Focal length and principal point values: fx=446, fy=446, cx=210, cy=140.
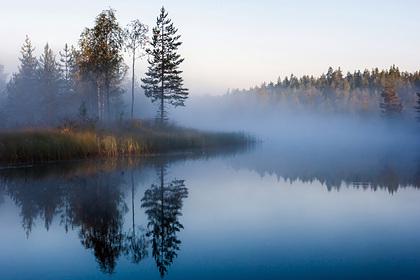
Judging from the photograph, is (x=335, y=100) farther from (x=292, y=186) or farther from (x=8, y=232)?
(x=8, y=232)

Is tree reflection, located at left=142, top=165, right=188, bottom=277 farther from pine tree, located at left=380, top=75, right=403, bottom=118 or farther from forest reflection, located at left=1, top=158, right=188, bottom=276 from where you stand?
pine tree, located at left=380, top=75, right=403, bottom=118

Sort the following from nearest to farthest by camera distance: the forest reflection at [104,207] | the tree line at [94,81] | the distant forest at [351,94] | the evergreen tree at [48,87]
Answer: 1. the forest reflection at [104,207]
2. the tree line at [94,81]
3. the evergreen tree at [48,87]
4. the distant forest at [351,94]

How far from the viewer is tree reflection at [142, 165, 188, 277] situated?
382 inches

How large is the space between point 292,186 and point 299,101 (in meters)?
137

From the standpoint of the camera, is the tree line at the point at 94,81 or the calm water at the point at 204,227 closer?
the calm water at the point at 204,227

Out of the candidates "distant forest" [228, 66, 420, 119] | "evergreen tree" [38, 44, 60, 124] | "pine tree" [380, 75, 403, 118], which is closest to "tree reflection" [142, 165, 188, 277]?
"evergreen tree" [38, 44, 60, 124]

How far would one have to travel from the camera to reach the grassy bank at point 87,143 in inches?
965

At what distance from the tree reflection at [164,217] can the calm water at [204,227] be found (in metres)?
0.03

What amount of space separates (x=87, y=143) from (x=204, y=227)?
18.3 m

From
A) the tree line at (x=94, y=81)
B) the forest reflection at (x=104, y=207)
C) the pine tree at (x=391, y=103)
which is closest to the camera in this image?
the forest reflection at (x=104, y=207)

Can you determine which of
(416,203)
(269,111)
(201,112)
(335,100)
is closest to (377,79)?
(335,100)

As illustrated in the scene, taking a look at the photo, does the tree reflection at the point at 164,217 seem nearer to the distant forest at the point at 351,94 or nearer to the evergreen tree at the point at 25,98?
the evergreen tree at the point at 25,98

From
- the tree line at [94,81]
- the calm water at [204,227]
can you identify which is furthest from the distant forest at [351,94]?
the calm water at [204,227]

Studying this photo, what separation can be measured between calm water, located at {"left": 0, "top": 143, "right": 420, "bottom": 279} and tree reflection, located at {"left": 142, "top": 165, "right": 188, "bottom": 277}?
35 millimetres
